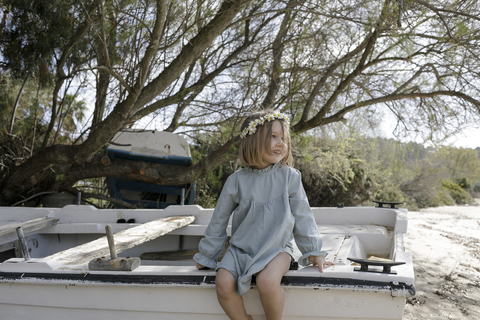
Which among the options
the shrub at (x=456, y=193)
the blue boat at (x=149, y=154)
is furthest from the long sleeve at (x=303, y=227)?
the shrub at (x=456, y=193)

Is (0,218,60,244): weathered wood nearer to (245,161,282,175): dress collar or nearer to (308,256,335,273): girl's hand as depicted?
(245,161,282,175): dress collar

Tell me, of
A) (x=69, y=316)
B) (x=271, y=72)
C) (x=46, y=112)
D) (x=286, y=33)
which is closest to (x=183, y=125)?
(x=271, y=72)

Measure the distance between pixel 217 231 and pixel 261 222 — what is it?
0.78 ft

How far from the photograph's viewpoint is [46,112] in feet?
22.7

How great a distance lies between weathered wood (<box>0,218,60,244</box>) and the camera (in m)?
3.11

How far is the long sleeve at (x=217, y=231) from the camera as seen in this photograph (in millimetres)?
2072

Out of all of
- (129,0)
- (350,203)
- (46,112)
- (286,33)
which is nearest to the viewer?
(129,0)

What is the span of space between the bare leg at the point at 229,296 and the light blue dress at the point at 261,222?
0.03 m

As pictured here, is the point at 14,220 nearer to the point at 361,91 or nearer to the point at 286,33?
the point at 286,33

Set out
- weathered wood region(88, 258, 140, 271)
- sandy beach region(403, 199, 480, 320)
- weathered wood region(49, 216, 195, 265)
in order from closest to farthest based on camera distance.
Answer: weathered wood region(88, 258, 140, 271)
weathered wood region(49, 216, 195, 265)
sandy beach region(403, 199, 480, 320)

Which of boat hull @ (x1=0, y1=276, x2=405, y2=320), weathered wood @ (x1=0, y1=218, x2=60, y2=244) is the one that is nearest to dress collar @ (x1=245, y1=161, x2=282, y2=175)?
boat hull @ (x1=0, y1=276, x2=405, y2=320)

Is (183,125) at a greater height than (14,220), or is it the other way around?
(183,125)

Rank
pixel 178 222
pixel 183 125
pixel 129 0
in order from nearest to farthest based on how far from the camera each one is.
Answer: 1. pixel 178 222
2. pixel 129 0
3. pixel 183 125

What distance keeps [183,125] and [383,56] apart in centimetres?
302
